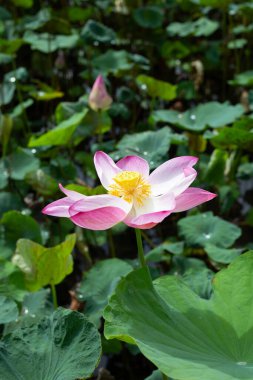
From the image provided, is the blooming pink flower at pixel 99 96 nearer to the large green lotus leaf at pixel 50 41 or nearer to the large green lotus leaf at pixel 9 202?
the large green lotus leaf at pixel 9 202

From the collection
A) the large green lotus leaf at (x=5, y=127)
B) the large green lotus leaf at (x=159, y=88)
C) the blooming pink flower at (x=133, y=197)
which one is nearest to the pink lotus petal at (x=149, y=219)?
the blooming pink flower at (x=133, y=197)

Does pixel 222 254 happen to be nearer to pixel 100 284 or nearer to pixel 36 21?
pixel 100 284

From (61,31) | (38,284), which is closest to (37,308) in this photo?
(38,284)

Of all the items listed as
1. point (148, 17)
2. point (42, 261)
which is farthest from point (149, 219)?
point (148, 17)

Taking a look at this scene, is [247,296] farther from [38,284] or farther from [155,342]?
[38,284]

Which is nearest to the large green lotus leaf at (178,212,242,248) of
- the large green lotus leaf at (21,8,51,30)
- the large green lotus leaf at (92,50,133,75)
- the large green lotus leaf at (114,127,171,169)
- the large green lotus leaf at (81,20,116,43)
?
the large green lotus leaf at (114,127,171,169)
